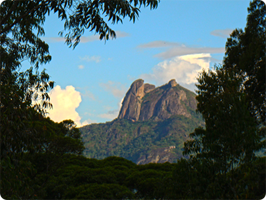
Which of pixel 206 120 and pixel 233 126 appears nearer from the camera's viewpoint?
pixel 233 126

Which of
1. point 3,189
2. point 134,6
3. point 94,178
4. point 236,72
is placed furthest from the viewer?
point 94,178

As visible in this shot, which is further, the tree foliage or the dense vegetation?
the tree foliage

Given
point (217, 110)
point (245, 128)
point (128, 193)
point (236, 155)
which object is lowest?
point (128, 193)

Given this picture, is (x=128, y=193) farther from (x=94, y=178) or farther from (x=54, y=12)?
(x=54, y=12)

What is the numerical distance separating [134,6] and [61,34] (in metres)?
3.36

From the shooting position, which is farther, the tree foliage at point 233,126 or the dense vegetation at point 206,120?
the tree foliage at point 233,126

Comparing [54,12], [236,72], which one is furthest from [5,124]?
[236,72]

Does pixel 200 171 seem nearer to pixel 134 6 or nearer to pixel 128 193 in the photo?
pixel 134 6

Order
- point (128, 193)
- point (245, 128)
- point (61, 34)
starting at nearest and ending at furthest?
point (61, 34)
point (245, 128)
point (128, 193)

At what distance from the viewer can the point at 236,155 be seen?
45.3 feet

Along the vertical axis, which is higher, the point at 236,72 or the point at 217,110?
the point at 236,72

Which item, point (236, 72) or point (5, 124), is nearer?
point (5, 124)

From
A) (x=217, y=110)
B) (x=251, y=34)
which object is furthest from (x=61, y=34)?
(x=251, y=34)

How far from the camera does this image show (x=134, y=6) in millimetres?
9461
